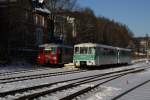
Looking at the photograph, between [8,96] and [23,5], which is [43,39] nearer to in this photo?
[23,5]

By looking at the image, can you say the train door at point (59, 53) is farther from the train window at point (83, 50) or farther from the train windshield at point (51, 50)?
the train window at point (83, 50)

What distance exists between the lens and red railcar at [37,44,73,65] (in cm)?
4350

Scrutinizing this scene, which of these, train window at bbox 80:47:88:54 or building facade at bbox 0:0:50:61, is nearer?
train window at bbox 80:47:88:54

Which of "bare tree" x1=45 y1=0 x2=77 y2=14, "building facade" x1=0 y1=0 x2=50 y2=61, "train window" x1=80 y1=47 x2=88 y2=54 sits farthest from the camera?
"bare tree" x1=45 y1=0 x2=77 y2=14

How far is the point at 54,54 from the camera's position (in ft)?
143

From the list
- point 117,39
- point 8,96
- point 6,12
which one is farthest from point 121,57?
point 117,39

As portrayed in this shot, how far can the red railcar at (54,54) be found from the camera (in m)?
43.5

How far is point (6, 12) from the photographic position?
4962 centimetres

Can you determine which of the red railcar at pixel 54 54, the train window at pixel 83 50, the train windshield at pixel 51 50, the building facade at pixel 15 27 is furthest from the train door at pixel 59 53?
the building facade at pixel 15 27

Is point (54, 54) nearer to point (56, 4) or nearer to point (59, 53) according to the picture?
point (59, 53)

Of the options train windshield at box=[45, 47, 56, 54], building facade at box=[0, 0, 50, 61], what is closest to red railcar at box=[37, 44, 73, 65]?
train windshield at box=[45, 47, 56, 54]

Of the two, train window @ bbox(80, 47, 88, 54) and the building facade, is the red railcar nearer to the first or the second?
train window @ bbox(80, 47, 88, 54)

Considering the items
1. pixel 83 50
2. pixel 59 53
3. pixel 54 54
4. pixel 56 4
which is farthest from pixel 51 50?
pixel 56 4

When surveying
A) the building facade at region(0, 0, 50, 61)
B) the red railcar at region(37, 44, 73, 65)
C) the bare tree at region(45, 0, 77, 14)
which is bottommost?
the red railcar at region(37, 44, 73, 65)
